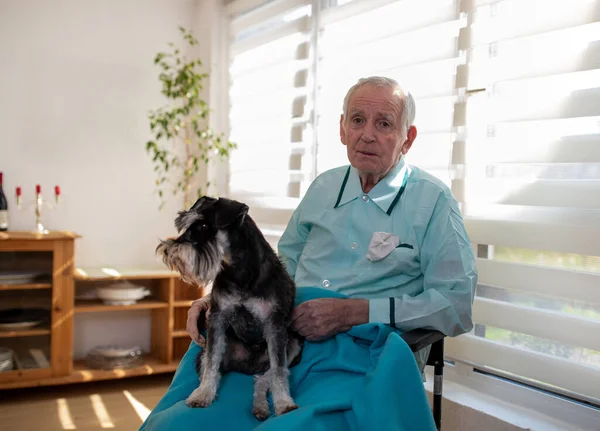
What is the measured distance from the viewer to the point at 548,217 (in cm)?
226

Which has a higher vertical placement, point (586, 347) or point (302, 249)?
point (302, 249)

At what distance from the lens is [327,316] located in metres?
1.84

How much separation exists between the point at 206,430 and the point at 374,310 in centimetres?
59

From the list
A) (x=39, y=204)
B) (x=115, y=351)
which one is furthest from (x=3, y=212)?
(x=115, y=351)

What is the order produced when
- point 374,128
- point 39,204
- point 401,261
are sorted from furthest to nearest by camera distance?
point 39,204, point 374,128, point 401,261

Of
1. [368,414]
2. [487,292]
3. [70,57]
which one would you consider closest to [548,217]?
[487,292]

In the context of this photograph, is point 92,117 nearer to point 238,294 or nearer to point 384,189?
point 384,189

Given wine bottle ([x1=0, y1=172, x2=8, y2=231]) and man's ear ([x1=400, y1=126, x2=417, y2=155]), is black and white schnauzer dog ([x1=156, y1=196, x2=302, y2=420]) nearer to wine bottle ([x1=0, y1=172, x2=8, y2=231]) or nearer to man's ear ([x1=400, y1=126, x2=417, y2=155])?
man's ear ([x1=400, y1=126, x2=417, y2=155])

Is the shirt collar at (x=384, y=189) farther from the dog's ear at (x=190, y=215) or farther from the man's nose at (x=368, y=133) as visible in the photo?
the dog's ear at (x=190, y=215)

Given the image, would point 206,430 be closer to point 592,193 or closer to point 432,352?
point 432,352

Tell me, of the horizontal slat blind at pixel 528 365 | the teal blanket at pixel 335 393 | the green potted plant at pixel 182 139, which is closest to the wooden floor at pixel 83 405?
the green potted plant at pixel 182 139

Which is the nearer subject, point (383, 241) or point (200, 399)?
point (200, 399)

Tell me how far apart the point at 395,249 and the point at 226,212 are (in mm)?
590

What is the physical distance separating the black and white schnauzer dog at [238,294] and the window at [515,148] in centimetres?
97
